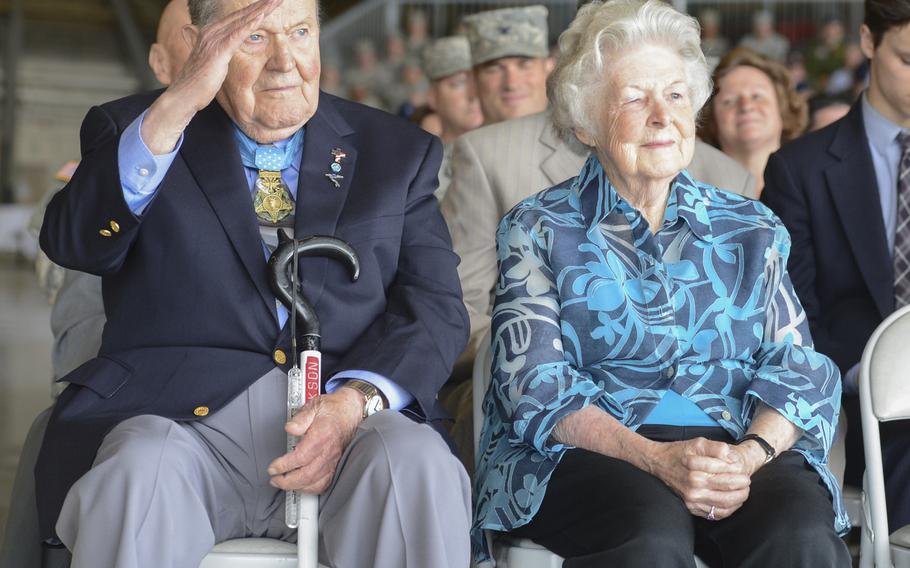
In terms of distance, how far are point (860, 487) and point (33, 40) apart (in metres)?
20.3

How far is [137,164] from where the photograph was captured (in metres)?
2.23

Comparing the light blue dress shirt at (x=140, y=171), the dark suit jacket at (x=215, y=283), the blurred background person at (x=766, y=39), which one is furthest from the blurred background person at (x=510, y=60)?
the blurred background person at (x=766, y=39)

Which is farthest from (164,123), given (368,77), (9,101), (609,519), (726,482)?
(9,101)

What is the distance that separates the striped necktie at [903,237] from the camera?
121 inches

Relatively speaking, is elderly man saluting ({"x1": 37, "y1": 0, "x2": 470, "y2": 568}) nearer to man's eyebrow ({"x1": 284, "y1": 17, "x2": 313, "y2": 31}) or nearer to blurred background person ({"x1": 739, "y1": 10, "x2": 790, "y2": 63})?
man's eyebrow ({"x1": 284, "y1": 17, "x2": 313, "y2": 31})

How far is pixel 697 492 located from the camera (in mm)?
2199

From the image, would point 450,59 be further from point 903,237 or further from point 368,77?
point 368,77

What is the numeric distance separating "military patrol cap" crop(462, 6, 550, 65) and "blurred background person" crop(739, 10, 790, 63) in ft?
29.7

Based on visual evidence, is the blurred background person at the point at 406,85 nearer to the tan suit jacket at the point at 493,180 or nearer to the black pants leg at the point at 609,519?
the tan suit jacket at the point at 493,180

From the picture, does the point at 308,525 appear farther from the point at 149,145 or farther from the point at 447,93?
the point at 447,93

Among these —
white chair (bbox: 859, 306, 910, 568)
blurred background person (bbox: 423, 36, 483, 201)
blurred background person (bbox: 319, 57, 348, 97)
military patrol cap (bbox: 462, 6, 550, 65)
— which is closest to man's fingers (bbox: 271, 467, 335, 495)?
white chair (bbox: 859, 306, 910, 568)

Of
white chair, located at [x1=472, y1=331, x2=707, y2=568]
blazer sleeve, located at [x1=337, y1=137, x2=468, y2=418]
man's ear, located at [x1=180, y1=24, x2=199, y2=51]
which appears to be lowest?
white chair, located at [x1=472, y1=331, x2=707, y2=568]

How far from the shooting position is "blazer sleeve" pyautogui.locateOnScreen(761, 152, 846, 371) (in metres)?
A: 3.14

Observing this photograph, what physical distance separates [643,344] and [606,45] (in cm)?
63
